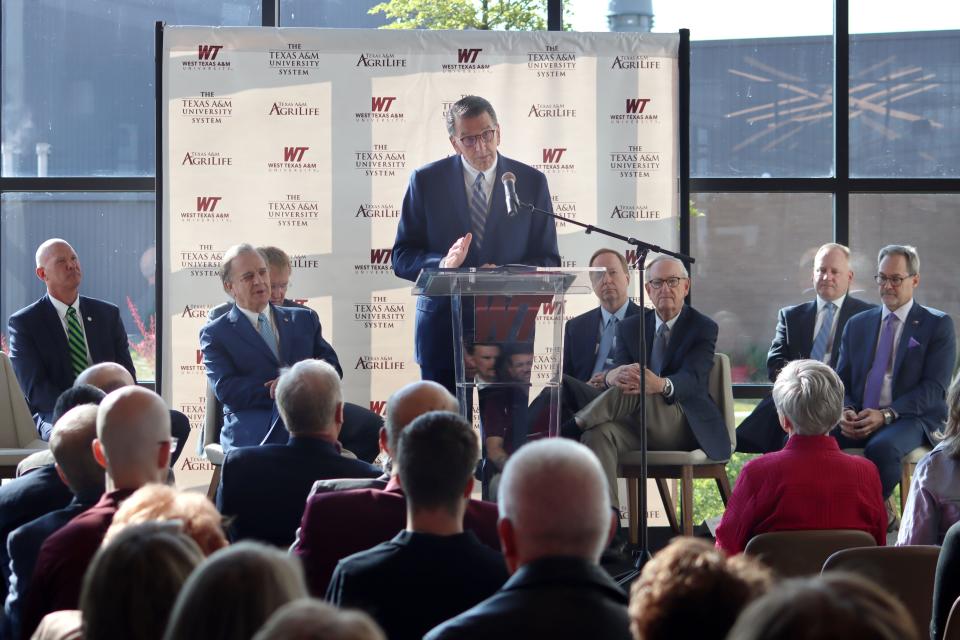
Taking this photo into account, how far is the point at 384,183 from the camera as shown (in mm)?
6711

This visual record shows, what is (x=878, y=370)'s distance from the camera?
5.92 meters

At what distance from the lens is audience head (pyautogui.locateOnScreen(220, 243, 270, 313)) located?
572cm

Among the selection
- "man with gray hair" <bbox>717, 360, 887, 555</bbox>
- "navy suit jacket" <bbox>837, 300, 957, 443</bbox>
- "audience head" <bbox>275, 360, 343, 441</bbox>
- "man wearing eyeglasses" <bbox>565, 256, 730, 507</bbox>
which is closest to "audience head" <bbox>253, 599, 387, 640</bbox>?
"audience head" <bbox>275, 360, 343, 441</bbox>

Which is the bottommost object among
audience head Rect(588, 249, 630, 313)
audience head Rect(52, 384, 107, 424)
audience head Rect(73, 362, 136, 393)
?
audience head Rect(52, 384, 107, 424)

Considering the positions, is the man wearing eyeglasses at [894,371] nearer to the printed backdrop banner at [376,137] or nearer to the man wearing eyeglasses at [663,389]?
the man wearing eyeglasses at [663,389]

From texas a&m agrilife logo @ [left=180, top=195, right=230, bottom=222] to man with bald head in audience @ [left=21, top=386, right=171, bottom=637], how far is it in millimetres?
3884

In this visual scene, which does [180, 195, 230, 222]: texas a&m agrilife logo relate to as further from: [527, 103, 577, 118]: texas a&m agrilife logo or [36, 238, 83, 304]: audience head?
[527, 103, 577, 118]: texas a&m agrilife logo

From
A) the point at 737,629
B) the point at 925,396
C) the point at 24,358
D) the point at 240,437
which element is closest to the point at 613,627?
the point at 737,629

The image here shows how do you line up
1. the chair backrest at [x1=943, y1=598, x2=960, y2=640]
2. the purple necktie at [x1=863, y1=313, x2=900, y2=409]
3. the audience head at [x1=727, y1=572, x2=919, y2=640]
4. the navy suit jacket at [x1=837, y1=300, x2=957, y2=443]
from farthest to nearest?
the purple necktie at [x1=863, y1=313, x2=900, y2=409]
the navy suit jacket at [x1=837, y1=300, x2=957, y2=443]
the chair backrest at [x1=943, y1=598, x2=960, y2=640]
the audience head at [x1=727, y1=572, x2=919, y2=640]

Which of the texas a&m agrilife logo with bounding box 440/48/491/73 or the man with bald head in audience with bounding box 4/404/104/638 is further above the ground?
the texas a&m agrilife logo with bounding box 440/48/491/73

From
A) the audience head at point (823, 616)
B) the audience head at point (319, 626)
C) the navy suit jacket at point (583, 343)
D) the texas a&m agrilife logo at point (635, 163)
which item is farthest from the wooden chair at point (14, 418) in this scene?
the audience head at point (823, 616)

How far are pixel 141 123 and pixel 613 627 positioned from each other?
6.19 metres

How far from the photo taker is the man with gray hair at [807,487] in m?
3.26

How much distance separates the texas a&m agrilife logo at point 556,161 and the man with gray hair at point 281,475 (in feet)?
12.0
